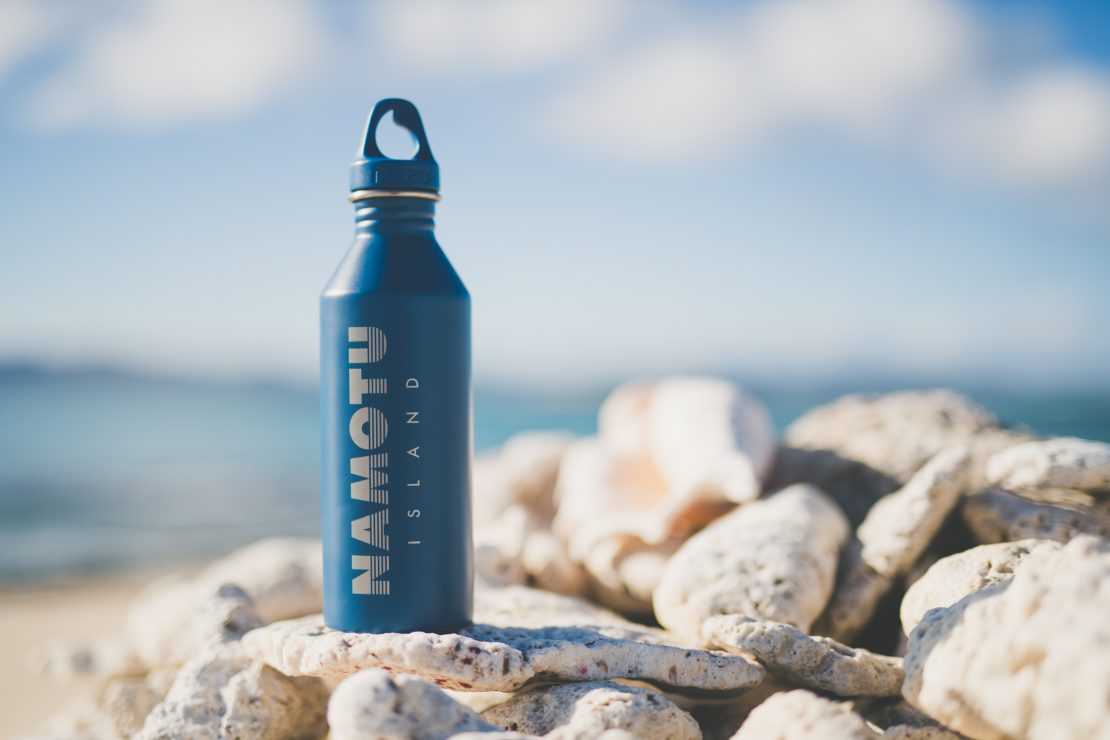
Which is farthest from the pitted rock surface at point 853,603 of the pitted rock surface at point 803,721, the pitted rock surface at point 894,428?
the pitted rock surface at point 803,721

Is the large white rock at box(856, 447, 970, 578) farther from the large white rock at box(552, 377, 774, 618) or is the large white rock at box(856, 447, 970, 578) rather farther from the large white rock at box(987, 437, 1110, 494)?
the large white rock at box(552, 377, 774, 618)

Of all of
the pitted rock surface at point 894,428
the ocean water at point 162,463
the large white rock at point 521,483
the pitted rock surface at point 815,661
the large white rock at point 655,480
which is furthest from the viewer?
the ocean water at point 162,463

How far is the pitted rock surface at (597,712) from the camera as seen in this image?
2.15m

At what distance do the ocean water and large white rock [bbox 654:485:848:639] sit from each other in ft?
13.2

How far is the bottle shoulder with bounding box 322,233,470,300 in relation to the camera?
91.9 inches

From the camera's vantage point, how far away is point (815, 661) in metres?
2.33

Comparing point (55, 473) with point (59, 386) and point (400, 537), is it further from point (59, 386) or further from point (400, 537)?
point (400, 537)

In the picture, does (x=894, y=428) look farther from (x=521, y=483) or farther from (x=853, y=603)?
(x=521, y=483)

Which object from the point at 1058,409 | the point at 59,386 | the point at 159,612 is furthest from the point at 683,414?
the point at 1058,409

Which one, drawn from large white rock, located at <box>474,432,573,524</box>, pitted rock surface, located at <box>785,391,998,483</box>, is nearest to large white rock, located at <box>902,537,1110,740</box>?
pitted rock surface, located at <box>785,391,998,483</box>

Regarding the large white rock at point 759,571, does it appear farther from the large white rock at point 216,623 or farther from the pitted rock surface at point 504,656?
the large white rock at point 216,623

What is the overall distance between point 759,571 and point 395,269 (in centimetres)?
148

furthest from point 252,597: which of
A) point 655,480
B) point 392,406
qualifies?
point 655,480

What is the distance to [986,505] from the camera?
3123 millimetres
